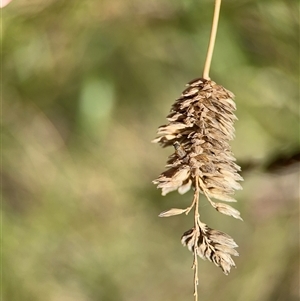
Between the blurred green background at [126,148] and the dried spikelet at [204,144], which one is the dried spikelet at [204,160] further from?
the blurred green background at [126,148]

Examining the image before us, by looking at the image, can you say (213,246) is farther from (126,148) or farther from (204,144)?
(126,148)

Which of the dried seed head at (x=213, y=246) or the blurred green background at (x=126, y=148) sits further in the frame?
the blurred green background at (x=126, y=148)

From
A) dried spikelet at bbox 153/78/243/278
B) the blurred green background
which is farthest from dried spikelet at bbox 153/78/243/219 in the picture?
the blurred green background

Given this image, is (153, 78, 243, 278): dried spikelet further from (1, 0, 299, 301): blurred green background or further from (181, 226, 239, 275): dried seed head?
(1, 0, 299, 301): blurred green background

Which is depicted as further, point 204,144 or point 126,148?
point 126,148

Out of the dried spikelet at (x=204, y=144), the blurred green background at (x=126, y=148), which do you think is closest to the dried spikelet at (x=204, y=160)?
the dried spikelet at (x=204, y=144)

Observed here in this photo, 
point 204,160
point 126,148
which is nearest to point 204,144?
point 204,160
